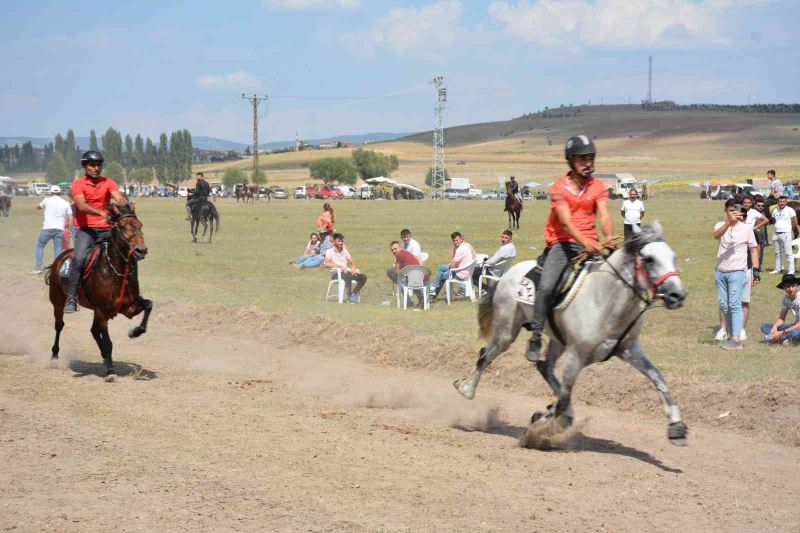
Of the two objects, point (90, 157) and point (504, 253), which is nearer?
point (90, 157)

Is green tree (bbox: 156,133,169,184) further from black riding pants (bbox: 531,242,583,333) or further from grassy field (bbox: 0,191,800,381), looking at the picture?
black riding pants (bbox: 531,242,583,333)

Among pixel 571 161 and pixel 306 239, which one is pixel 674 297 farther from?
Result: pixel 306 239

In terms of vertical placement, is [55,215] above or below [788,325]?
above

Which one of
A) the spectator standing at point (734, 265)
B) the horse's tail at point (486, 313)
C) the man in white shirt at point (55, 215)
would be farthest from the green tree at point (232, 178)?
the horse's tail at point (486, 313)

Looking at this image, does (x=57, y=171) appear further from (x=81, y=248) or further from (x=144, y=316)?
(x=144, y=316)

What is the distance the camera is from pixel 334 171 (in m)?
170

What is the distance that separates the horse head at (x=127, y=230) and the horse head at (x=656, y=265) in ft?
20.6

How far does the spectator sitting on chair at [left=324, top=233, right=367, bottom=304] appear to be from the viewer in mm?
21156

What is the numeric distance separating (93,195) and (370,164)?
167 metres

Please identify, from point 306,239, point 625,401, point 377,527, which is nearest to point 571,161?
point 625,401

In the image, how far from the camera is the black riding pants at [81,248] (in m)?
13.0

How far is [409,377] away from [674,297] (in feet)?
18.5

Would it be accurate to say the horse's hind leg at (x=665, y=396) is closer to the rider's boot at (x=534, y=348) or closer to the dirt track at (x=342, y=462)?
the dirt track at (x=342, y=462)

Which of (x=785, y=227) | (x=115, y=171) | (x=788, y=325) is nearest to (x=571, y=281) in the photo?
(x=788, y=325)
